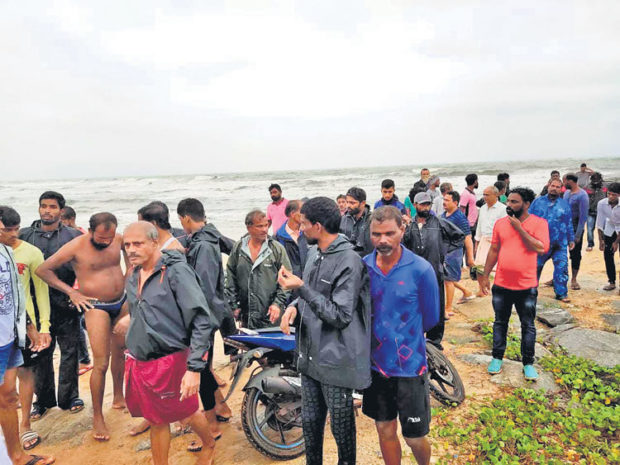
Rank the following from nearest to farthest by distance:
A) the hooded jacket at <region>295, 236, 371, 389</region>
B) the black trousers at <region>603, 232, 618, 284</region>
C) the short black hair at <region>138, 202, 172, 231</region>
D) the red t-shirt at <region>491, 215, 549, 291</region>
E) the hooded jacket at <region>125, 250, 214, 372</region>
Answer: the hooded jacket at <region>295, 236, 371, 389</region> < the hooded jacket at <region>125, 250, 214, 372</region> < the short black hair at <region>138, 202, 172, 231</region> < the red t-shirt at <region>491, 215, 549, 291</region> < the black trousers at <region>603, 232, 618, 284</region>

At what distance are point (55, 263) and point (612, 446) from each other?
4.99m

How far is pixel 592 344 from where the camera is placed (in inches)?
196

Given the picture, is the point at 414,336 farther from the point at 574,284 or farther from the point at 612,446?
the point at 574,284

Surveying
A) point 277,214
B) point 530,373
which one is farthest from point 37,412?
point 277,214

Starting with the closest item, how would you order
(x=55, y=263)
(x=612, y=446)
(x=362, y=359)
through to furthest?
1. (x=362, y=359)
2. (x=612, y=446)
3. (x=55, y=263)

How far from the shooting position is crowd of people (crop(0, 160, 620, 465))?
8.21 feet

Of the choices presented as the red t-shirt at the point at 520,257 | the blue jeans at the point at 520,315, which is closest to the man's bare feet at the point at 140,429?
the blue jeans at the point at 520,315

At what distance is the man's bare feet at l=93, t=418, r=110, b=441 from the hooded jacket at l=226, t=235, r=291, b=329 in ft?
5.41

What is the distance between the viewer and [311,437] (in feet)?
8.77

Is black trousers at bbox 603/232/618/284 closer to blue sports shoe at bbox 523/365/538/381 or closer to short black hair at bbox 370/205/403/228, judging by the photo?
blue sports shoe at bbox 523/365/538/381

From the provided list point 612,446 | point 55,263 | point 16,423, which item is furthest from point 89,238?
point 612,446

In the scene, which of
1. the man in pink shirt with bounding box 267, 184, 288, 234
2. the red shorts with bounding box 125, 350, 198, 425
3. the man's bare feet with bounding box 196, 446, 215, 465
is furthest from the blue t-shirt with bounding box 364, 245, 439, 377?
the man in pink shirt with bounding box 267, 184, 288, 234

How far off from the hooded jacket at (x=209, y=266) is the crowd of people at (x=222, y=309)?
0.5 inches

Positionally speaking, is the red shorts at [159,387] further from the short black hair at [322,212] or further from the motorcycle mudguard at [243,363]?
the short black hair at [322,212]
